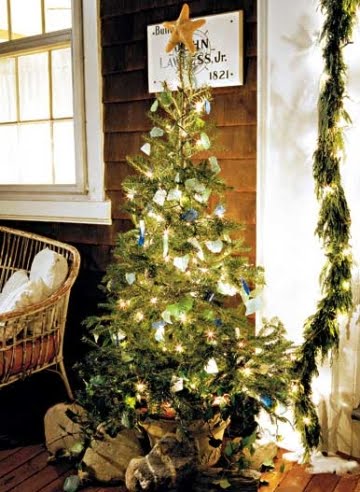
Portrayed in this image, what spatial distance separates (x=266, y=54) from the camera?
2.55 metres

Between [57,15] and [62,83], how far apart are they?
369mm

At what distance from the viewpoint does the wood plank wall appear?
2693 mm

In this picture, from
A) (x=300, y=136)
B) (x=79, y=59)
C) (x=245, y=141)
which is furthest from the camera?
(x=79, y=59)

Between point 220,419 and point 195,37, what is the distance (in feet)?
5.62

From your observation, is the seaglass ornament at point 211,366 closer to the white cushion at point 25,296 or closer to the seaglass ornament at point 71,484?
the seaglass ornament at point 71,484

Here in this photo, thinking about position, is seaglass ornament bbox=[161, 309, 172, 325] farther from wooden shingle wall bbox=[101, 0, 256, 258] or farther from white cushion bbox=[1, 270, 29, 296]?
white cushion bbox=[1, 270, 29, 296]

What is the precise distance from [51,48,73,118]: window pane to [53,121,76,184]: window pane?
69 millimetres

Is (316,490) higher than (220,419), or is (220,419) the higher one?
(220,419)

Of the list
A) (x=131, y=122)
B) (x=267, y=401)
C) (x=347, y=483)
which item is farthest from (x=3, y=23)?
(x=347, y=483)

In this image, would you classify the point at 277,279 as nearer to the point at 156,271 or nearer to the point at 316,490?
the point at 156,271

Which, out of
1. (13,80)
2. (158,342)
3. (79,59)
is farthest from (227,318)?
(13,80)

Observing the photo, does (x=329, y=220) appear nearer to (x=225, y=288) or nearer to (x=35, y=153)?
(x=225, y=288)

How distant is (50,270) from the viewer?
293 cm

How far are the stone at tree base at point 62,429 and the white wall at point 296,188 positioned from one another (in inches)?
39.3
